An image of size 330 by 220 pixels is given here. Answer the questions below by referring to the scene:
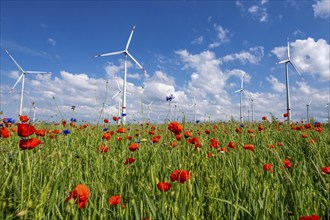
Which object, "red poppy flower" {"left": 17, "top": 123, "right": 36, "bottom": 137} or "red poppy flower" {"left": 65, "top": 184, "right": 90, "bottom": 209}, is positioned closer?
"red poppy flower" {"left": 65, "top": 184, "right": 90, "bottom": 209}

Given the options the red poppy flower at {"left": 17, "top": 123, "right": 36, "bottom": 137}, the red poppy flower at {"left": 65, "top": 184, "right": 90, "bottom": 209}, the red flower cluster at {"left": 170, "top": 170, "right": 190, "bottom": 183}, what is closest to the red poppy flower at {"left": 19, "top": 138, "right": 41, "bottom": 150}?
the red poppy flower at {"left": 17, "top": 123, "right": 36, "bottom": 137}

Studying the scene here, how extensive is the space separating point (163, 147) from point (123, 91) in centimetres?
2712

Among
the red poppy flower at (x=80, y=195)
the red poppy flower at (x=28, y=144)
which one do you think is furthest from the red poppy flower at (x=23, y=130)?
the red poppy flower at (x=80, y=195)

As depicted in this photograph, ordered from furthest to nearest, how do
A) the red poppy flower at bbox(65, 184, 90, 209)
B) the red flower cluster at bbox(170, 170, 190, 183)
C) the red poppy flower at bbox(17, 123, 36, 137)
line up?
the red poppy flower at bbox(17, 123, 36, 137)
the red flower cluster at bbox(170, 170, 190, 183)
the red poppy flower at bbox(65, 184, 90, 209)

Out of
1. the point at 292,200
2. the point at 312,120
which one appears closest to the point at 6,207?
the point at 292,200

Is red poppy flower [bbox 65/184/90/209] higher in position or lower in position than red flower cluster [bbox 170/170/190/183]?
lower

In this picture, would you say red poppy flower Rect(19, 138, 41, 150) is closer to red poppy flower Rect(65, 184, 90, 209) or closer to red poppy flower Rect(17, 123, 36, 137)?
red poppy flower Rect(17, 123, 36, 137)

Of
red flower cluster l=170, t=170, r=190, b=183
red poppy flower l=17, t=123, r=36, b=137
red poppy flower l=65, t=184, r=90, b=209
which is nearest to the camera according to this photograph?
red poppy flower l=65, t=184, r=90, b=209

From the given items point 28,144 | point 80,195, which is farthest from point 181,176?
point 28,144

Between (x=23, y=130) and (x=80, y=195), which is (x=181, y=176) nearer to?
(x=80, y=195)

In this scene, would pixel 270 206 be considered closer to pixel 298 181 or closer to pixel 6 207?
pixel 298 181

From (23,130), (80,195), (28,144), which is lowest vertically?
(80,195)

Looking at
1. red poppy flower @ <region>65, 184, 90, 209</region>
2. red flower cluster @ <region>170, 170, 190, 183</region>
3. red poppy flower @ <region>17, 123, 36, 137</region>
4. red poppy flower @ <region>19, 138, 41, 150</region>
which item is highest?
red poppy flower @ <region>17, 123, 36, 137</region>

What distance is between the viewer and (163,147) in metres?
5.27
